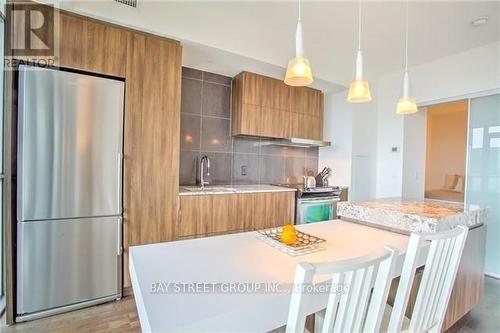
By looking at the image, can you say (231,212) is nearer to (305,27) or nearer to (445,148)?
(305,27)

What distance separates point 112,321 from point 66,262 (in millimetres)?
577

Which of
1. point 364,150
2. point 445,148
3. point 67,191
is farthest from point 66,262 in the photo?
point 445,148

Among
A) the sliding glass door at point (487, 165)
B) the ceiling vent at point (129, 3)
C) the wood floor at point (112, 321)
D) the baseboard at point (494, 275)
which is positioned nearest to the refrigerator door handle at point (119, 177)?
the wood floor at point (112, 321)

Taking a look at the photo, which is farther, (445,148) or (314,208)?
(445,148)

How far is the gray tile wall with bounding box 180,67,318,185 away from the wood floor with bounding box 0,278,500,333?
1475 millimetres

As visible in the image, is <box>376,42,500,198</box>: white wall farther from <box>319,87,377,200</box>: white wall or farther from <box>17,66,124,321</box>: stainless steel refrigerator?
<box>17,66,124,321</box>: stainless steel refrigerator

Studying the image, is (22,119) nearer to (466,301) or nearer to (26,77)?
(26,77)

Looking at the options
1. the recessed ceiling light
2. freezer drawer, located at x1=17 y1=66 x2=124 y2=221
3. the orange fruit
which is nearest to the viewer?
the orange fruit

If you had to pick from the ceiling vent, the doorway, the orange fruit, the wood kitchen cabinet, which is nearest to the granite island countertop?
the orange fruit

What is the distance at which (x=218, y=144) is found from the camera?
11.0ft

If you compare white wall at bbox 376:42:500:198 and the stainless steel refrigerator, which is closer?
the stainless steel refrigerator

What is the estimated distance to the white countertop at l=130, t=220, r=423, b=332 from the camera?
0.72 meters

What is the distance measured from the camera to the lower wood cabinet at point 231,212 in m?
2.48

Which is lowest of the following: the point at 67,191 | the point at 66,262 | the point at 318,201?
the point at 66,262
